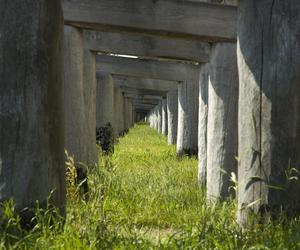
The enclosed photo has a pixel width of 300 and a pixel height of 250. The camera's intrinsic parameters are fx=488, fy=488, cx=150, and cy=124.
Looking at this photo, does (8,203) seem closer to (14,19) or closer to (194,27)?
(14,19)

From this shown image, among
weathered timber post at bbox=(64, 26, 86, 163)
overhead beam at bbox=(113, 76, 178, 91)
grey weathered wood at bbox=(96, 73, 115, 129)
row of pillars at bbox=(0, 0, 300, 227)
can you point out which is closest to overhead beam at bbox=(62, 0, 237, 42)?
weathered timber post at bbox=(64, 26, 86, 163)

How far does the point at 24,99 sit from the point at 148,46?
4.34 metres

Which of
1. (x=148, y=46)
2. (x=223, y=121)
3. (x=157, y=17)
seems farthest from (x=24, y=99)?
(x=148, y=46)

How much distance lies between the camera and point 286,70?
3219 mm

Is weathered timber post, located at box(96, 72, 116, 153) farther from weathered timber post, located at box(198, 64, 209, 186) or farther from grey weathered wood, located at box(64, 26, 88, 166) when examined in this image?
grey weathered wood, located at box(64, 26, 88, 166)

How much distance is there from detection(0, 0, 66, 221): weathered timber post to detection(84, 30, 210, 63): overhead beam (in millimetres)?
3978

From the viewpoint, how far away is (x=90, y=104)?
710cm

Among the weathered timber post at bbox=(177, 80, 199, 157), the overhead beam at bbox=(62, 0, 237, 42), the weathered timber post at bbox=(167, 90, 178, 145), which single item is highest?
the overhead beam at bbox=(62, 0, 237, 42)

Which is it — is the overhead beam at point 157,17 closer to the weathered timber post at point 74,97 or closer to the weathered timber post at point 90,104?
the weathered timber post at point 74,97

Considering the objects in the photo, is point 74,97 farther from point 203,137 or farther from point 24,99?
point 24,99

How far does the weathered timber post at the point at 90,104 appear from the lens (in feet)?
22.4

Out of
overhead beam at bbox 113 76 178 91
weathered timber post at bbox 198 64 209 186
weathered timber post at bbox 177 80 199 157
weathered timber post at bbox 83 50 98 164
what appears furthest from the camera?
overhead beam at bbox 113 76 178 91

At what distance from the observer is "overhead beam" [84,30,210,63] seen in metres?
7.01

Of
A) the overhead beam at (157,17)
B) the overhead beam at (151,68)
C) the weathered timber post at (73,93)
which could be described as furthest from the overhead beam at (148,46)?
the overhead beam at (151,68)
